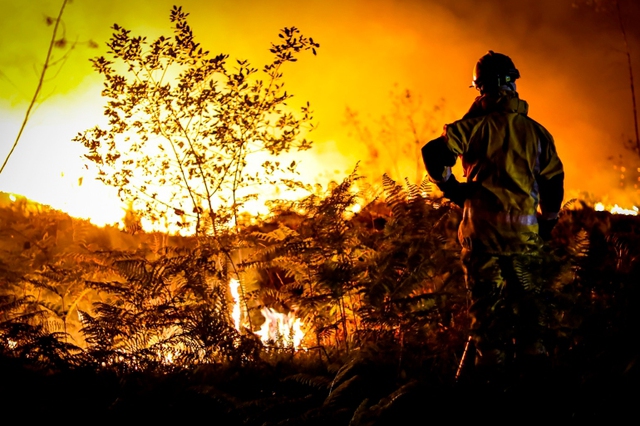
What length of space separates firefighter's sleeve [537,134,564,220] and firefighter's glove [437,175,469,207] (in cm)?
58

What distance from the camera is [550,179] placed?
445 centimetres

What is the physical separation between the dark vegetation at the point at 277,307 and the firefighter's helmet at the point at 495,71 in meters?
1.25

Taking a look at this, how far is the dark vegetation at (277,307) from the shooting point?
11.2ft

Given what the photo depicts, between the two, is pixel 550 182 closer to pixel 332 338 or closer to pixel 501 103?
pixel 501 103

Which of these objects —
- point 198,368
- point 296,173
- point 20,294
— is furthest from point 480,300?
point 20,294

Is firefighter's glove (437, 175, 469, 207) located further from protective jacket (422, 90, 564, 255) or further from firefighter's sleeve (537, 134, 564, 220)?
firefighter's sleeve (537, 134, 564, 220)

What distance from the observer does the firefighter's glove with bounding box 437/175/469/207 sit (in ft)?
14.3

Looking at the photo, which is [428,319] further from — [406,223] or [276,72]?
[276,72]

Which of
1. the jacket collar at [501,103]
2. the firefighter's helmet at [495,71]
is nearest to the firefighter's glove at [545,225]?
the jacket collar at [501,103]

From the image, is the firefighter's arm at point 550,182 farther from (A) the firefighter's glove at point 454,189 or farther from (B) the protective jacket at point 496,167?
(A) the firefighter's glove at point 454,189

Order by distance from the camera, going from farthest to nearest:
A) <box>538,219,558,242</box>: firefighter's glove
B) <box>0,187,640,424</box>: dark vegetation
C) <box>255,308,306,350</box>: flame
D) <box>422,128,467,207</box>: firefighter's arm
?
<box>255,308,306,350</box>: flame
<box>538,219,558,242</box>: firefighter's glove
<box>422,128,467,207</box>: firefighter's arm
<box>0,187,640,424</box>: dark vegetation

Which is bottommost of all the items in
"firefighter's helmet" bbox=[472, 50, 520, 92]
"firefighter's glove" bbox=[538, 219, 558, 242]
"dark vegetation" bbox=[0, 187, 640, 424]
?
"dark vegetation" bbox=[0, 187, 640, 424]

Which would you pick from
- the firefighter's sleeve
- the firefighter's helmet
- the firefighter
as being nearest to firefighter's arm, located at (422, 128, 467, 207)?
the firefighter

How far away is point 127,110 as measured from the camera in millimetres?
7219
